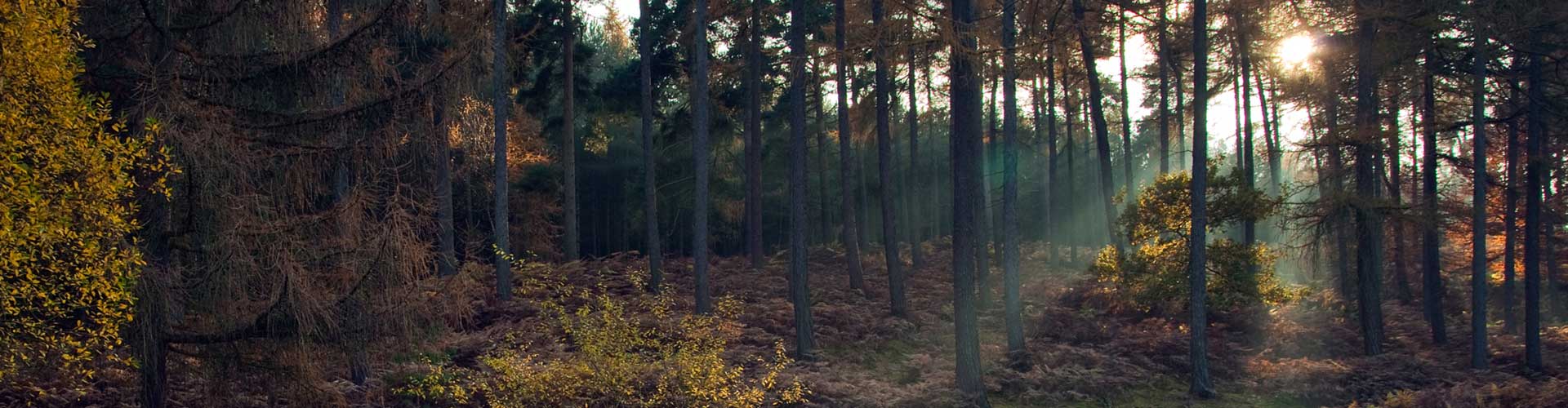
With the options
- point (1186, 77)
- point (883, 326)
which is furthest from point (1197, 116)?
point (1186, 77)

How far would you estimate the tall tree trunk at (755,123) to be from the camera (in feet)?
63.9

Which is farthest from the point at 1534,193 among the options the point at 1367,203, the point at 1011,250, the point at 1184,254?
the point at 1011,250

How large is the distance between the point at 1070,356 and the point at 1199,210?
3.97m

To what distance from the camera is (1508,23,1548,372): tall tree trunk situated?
675 inches

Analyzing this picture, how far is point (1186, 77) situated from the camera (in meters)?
30.5

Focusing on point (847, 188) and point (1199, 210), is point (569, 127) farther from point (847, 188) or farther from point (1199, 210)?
point (1199, 210)

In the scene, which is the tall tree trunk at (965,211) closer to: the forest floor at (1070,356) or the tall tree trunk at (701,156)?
the forest floor at (1070,356)

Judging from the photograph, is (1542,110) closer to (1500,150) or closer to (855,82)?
(1500,150)

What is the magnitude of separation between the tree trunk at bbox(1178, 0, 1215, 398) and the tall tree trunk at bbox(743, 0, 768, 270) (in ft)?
21.0

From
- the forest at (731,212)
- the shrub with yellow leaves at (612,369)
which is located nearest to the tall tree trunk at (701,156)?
the forest at (731,212)

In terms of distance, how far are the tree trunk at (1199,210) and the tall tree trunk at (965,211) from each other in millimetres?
3744

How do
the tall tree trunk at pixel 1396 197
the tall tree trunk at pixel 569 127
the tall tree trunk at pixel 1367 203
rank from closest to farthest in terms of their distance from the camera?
the tall tree trunk at pixel 1367 203 < the tall tree trunk at pixel 1396 197 < the tall tree trunk at pixel 569 127

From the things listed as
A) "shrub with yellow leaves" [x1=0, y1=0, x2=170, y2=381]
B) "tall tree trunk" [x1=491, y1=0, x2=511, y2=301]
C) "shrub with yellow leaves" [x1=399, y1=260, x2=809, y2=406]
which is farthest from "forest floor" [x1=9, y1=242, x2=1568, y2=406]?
"shrub with yellow leaves" [x1=0, y1=0, x2=170, y2=381]

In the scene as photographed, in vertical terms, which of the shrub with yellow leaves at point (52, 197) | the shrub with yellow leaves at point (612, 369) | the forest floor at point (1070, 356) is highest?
the shrub with yellow leaves at point (52, 197)
